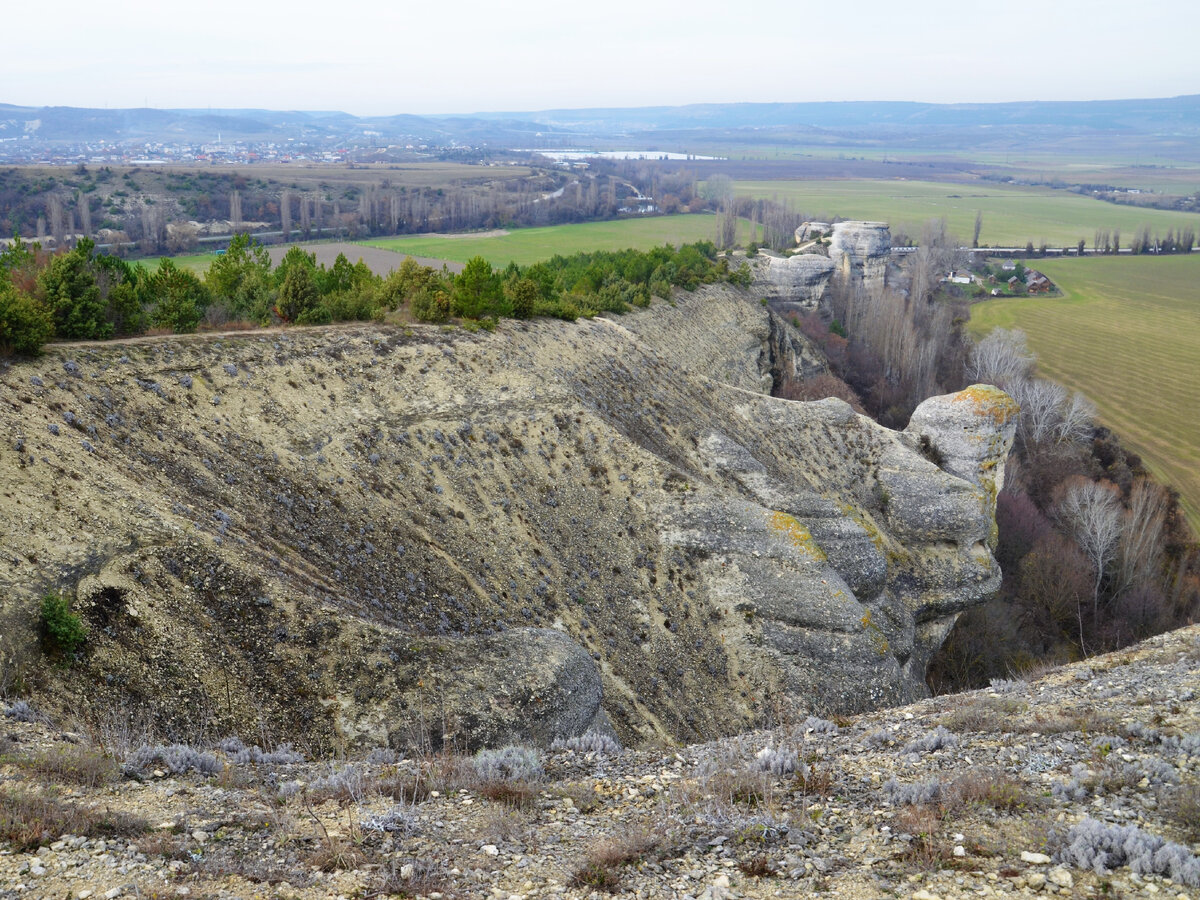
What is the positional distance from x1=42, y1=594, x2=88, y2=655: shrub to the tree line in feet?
31.3

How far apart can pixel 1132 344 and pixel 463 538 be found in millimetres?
98887

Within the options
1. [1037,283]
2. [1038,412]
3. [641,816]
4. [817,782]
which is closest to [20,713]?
[641,816]

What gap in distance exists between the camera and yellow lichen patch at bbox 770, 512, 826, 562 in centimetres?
3203

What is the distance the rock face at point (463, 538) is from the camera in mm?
17875

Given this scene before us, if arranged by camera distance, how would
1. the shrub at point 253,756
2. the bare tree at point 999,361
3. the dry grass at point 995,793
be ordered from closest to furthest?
the dry grass at point 995,793 → the shrub at point 253,756 → the bare tree at point 999,361

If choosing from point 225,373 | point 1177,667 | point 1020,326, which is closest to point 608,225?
point 1020,326

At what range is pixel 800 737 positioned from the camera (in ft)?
52.2

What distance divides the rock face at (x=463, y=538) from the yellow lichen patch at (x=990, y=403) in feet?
3.14

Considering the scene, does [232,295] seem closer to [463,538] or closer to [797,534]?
[463,538]

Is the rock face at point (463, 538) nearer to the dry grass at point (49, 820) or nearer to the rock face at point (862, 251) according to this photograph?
the dry grass at point (49, 820)

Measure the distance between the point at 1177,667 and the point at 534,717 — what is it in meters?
14.7

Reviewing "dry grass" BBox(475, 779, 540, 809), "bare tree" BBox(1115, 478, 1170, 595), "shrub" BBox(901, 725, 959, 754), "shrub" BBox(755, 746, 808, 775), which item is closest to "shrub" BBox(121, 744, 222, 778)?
"dry grass" BBox(475, 779, 540, 809)

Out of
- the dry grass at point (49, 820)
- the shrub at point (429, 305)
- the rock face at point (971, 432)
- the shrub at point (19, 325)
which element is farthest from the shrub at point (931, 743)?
the rock face at point (971, 432)

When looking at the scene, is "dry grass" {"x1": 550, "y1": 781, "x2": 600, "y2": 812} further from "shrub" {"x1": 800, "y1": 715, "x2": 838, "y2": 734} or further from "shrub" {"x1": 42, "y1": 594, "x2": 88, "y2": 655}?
Answer: "shrub" {"x1": 42, "y1": 594, "x2": 88, "y2": 655}
